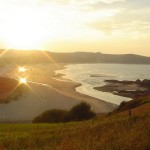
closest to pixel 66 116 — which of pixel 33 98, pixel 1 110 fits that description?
pixel 1 110

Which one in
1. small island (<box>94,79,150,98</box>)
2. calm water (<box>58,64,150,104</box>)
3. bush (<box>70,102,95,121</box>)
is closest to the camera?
bush (<box>70,102,95,121</box>)

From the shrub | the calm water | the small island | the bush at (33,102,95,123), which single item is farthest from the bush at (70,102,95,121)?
the small island

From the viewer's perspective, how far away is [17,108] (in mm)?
48062

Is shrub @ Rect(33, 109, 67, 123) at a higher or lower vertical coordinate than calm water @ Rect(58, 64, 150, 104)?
lower

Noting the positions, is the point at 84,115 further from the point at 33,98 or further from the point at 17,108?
the point at 33,98

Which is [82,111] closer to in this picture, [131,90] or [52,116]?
[52,116]

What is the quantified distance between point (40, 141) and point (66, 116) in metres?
22.1

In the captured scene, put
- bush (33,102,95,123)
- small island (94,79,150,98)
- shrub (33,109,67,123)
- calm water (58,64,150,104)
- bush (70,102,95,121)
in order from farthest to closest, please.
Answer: small island (94,79,150,98) < calm water (58,64,150,104) < bush (70,102,95,121) < shrub (33,109,67,123) < bush (33,102,95,123)

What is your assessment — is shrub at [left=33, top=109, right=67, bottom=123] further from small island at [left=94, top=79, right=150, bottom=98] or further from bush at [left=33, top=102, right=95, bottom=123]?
small island at [left=94, top=79, right=150, bottom=98]

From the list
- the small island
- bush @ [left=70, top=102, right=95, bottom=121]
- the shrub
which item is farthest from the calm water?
the shrub

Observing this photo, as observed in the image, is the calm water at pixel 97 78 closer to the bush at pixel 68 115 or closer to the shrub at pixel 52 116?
the bush at pixel 68 115

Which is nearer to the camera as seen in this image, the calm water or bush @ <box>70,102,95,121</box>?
bush @ <box>70,102,95,121</box>

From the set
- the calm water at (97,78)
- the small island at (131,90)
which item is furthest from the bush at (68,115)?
the small island at (131,90)

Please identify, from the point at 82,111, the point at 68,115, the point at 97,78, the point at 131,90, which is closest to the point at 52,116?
the point at 68,115
